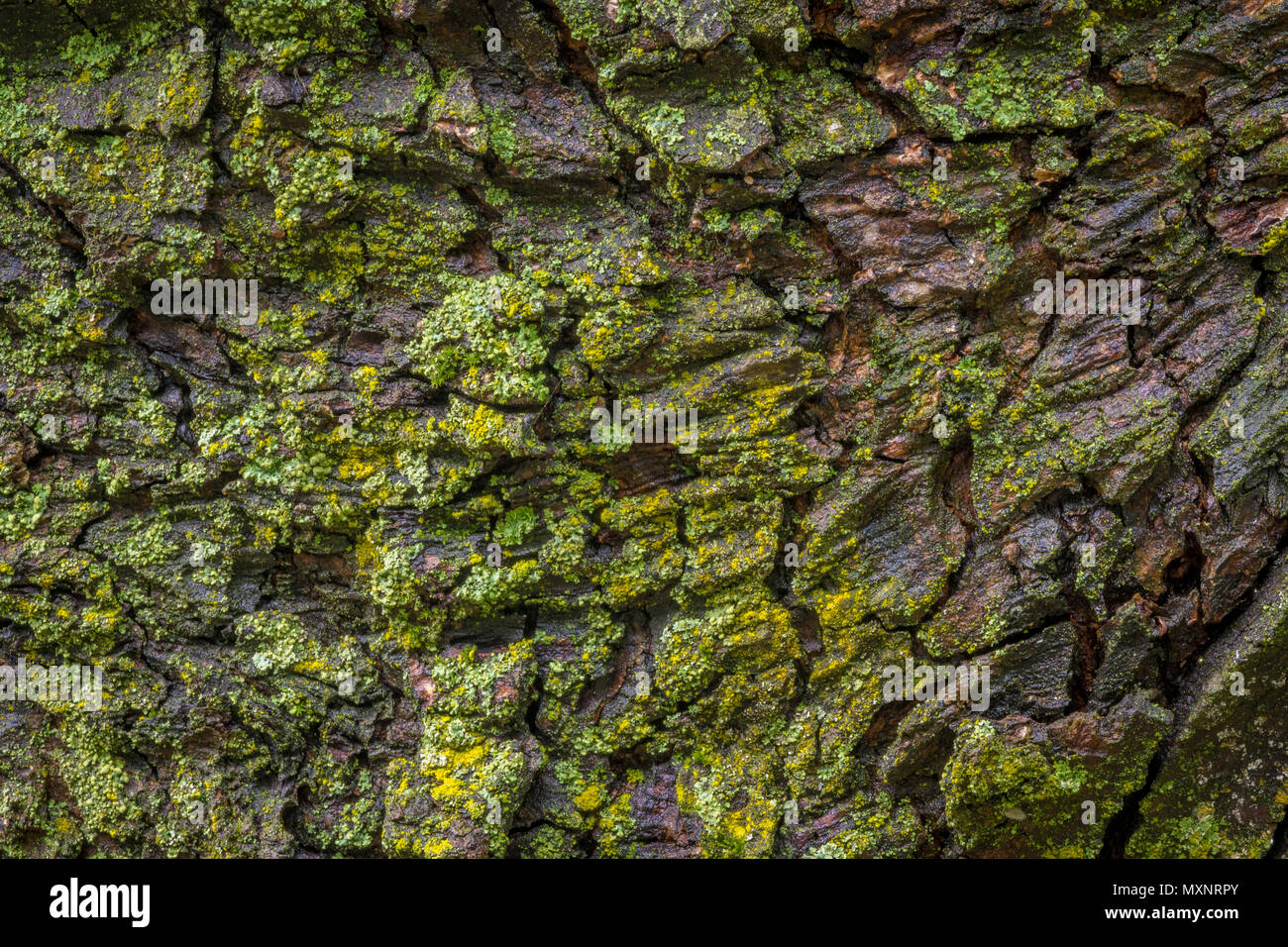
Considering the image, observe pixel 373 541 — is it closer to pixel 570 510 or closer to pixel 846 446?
pixel 570 510

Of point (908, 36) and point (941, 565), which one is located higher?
point (908, 36)

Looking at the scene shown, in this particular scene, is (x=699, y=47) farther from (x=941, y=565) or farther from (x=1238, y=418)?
(x=1238, y=418)

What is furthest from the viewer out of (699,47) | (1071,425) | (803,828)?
(803,828)

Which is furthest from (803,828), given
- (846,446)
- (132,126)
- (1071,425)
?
(132,126)

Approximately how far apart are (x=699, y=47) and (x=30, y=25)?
424 centimetres

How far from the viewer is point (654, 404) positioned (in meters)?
5.46

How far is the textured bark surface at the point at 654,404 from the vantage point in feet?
16.9

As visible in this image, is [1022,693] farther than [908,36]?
Yes

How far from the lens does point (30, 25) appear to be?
5395 millimetres

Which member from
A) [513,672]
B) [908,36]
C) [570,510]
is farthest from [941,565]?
[908,36]

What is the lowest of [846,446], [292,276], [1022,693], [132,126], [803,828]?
[803,828]

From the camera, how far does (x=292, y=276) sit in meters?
5.56

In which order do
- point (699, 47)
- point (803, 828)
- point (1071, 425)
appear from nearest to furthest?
1. point (699, 47)
2. point (1071, 425)
3. point (803, 828)

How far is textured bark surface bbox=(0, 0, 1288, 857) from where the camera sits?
A: 16.9 ft
